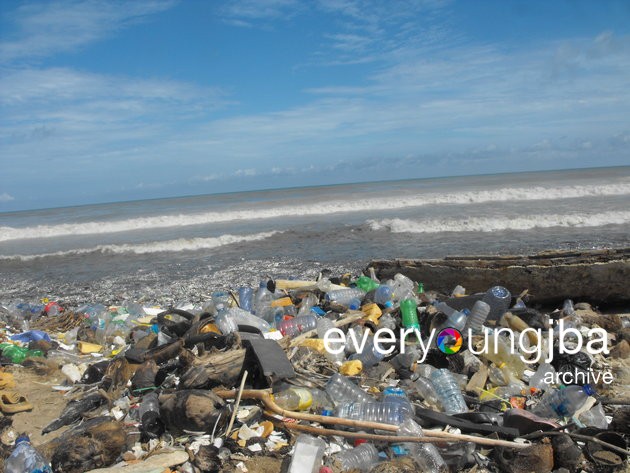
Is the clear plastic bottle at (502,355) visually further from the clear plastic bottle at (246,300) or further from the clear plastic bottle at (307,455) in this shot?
the clear plastic bottle at (246,300)

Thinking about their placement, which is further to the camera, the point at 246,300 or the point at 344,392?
the point at 246,300

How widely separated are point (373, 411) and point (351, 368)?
0.67 metres

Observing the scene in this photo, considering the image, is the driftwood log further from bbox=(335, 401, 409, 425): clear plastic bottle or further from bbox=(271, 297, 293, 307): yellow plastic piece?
bbox=(335, 401, 409, 425): clear plastic bottle

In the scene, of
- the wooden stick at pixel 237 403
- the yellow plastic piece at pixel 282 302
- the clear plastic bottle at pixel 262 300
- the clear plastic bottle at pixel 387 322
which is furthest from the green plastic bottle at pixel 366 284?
the wooden stick at pixel 237 403

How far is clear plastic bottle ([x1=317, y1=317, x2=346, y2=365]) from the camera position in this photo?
4258 mm

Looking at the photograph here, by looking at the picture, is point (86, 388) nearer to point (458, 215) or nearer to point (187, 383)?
point (187, 383)

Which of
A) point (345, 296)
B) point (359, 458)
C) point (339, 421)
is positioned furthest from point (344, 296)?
point (359, 458)

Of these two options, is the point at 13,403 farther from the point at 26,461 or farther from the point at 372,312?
the point at 372,312

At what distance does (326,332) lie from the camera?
4.60 metres

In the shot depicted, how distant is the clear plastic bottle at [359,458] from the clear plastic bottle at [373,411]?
31 centimetres

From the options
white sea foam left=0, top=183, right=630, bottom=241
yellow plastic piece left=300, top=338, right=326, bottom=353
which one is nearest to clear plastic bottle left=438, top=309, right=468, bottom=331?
yellow plastic piece left=300, top=338, right=326, bottom=353

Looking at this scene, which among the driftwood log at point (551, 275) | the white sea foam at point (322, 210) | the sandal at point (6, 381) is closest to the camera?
the sandal at point (6, 381)

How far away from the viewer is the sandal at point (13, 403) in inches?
144

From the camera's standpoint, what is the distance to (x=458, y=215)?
1708cm
